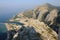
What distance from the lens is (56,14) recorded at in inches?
4902

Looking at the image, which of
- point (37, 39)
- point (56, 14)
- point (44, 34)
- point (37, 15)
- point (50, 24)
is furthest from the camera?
point (37, 15)

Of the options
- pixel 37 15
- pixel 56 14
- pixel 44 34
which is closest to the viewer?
pixel 44 34

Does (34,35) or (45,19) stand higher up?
(34,35)

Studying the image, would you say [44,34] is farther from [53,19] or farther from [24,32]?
[53,19]

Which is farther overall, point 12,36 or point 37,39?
point 12,36

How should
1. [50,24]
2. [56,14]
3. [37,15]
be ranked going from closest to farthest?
[50,24]
[56,14]
[37,15]

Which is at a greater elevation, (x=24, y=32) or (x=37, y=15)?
(x=24, y=32)

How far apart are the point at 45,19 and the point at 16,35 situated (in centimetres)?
4421

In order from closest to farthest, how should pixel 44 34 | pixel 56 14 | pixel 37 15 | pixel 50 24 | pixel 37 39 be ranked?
pixel 37 39 < pixel 44 34 < pixel 50 24 < pixel 56 14 < pixel 37 15

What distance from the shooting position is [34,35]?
279ft

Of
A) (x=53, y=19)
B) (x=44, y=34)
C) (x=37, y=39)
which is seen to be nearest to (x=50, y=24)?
(x=53, y=19)

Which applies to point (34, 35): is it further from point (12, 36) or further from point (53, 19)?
point (53, 19)

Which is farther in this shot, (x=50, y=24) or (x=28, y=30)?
(x=50, y=24)

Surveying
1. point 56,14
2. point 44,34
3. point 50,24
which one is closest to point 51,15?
point 56,14
